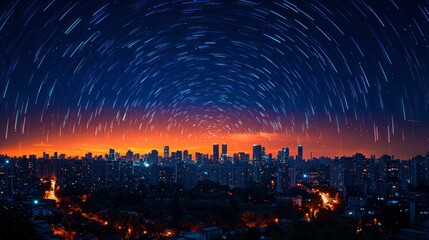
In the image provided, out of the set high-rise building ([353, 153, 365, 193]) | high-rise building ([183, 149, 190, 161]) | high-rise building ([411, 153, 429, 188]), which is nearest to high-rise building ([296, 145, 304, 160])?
high-rise building ([183, 149, 190, 161])

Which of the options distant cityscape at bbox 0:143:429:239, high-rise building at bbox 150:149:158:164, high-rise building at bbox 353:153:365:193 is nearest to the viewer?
distant cityscape at bbox 0:143:429:239

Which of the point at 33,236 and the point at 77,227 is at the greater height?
the point at 33,236

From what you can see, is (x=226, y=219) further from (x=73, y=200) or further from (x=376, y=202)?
(x=73, y=200)

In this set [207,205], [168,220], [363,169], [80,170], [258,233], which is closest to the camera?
[258,233]

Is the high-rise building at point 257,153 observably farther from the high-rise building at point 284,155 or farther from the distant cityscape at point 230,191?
the high-rise building at point 284,155

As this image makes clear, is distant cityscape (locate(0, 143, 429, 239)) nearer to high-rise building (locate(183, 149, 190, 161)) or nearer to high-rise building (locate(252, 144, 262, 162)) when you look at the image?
high-rise building (locate(252, 144, 262, 162))

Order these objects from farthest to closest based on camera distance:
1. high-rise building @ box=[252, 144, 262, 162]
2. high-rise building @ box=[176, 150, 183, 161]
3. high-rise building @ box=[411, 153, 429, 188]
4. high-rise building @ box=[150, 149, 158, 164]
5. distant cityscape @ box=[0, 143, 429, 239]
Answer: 1. high-rise building @ box=[176, 150, 183, 161]
2. high-rise building @ box=[150, 149, 158, 164]
3. high-rise building @ box=[252, 144, 262, 162]
4. high-rise building @ box=[411, 153, 429, 188]
5. distant cityscape @ box=[0, 143, 429, 239]

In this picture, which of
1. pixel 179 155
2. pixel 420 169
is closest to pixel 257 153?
pixel 179 155

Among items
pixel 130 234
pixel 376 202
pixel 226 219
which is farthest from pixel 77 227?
pixel 376 202

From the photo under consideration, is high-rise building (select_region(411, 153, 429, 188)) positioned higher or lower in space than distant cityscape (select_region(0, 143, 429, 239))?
higher
